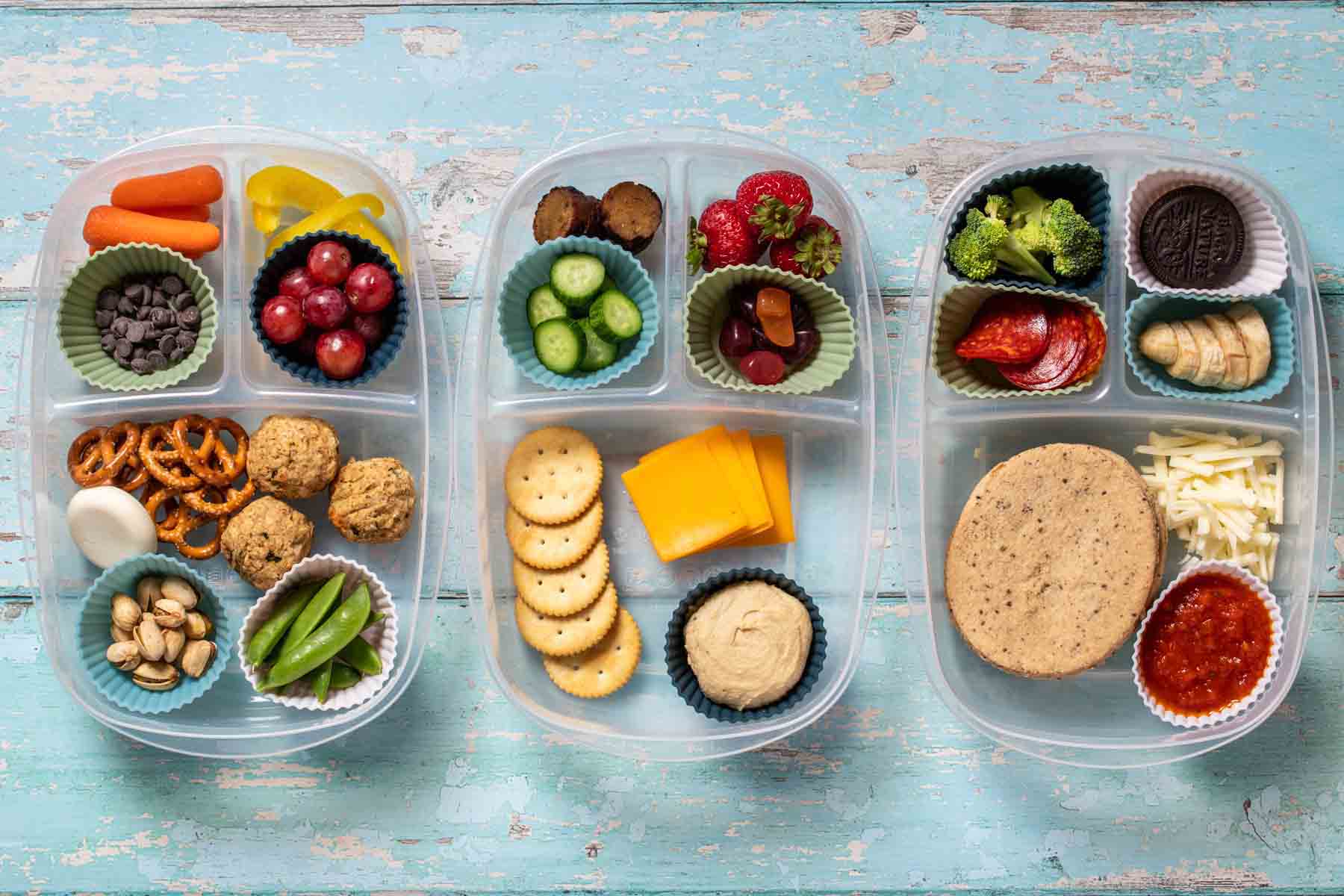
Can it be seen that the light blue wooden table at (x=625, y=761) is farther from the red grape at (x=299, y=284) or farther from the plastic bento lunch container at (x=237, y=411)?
the red grape at (x=299, y=284)

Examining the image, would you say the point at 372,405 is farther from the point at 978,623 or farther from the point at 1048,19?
the point at 1048,19

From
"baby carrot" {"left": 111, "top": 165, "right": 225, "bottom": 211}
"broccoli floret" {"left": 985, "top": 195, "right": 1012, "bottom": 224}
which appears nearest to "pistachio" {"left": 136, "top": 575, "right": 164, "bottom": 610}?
"baby carrot" {"left": 111, "top": 165, "right": 225, "bottom": 211}

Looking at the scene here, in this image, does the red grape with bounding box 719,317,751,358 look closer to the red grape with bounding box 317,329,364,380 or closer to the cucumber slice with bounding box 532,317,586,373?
the cucumber slice with bounding box 532,317,586,373

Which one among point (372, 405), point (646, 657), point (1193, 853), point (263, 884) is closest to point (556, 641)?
point (646, 657)

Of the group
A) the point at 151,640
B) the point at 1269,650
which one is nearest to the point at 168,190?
the point at 151,640

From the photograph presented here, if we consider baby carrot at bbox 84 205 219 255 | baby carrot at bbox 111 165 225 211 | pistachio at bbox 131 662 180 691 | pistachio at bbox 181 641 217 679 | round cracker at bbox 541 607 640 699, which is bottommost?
round cracker at bbox 541 607 640 699

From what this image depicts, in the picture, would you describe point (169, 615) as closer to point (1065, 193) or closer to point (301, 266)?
point (301, 266)

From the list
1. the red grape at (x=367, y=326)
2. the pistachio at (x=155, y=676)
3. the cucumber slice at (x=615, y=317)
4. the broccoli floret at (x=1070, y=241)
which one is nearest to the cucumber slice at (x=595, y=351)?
the cucumber slice at (x=615, y=317)
